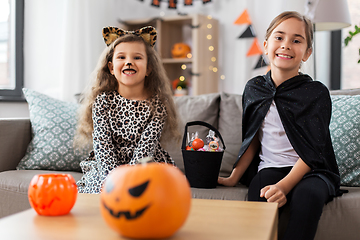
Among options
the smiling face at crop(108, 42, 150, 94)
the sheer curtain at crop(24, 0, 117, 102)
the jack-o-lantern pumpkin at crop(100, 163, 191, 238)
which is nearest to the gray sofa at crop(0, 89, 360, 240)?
the smiling face at crop(108, 42, 150, 94)

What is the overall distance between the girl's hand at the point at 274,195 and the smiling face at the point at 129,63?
0.77 m

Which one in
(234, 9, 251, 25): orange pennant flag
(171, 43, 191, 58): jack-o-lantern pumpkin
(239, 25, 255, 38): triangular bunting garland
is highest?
(234, 9, 251, 25): orange pennant flag

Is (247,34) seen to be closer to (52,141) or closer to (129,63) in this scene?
(129,63)

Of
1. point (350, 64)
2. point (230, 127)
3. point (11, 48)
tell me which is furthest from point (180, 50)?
point (230, 127)

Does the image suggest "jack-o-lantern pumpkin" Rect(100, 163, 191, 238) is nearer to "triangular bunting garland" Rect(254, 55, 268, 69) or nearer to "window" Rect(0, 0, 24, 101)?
"window" Rect(0, 0, 24, 101)

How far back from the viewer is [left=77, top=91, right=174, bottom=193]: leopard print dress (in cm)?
165

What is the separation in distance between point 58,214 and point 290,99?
1048mm

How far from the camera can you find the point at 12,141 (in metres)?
1.97

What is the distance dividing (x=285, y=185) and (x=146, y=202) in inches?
32.7

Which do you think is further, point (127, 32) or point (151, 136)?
point (127, 32)

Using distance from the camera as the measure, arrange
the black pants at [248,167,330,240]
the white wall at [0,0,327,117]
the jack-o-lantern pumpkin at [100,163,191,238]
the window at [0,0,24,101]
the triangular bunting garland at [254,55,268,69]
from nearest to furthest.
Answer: the jack-o-lantern pumpkin at [100,163,191,238]
the black pants at [248,167,330,240]
the white wall at [0,0,327,117]
the window at [0,0,24,101]
the triangular bunting garland at [254,55,268,69]

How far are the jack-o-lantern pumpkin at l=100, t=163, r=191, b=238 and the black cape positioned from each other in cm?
88

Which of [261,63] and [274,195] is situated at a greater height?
[261,63]

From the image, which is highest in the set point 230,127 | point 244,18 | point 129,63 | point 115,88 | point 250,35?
point 244,18
